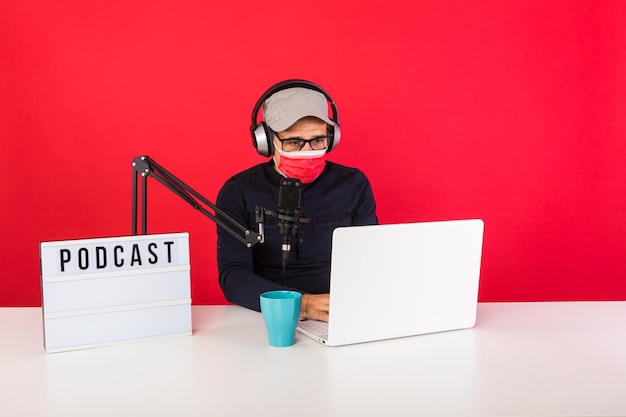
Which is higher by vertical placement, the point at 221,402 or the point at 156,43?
the point at 156,43

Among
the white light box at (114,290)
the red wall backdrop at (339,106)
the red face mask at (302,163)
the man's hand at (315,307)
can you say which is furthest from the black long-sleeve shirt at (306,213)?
the red wall backdrop at (339,106)

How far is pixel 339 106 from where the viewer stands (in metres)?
3.52

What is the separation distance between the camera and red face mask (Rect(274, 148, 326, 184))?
2350 millimetres

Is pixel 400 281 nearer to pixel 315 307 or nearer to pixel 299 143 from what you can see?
pixel 315 307

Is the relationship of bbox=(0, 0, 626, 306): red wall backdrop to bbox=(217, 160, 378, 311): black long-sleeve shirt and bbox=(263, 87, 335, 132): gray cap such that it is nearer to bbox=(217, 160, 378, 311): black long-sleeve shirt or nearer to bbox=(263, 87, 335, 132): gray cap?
bbox=(217, 160, 378, 311): black long-sleeve shirt

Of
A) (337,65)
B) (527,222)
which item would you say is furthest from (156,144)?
(527,222)

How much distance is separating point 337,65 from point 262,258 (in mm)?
1344

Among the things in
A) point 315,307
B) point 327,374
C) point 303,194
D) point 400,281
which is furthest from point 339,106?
point 327,374

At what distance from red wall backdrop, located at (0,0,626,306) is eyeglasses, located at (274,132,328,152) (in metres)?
1.15

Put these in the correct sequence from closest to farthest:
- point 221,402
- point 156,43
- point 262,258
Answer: point 221,402, point 262,258, point 156,43

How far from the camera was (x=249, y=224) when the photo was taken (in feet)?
8.26

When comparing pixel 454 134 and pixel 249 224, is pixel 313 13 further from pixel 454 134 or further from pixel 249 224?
pixel 249 224

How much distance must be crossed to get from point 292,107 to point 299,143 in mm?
125

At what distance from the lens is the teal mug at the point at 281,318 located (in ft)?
5.40
